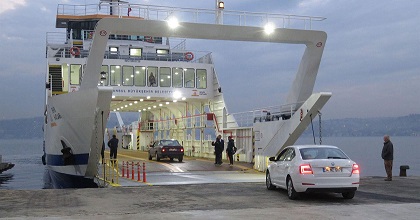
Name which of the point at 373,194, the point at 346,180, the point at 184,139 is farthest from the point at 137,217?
the point at 184,139

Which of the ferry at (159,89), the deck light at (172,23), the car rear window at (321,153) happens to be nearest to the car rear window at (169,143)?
the ferry at (159,89)

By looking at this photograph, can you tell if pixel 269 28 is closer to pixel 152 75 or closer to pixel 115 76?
pixel 152 75

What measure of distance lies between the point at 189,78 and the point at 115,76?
479cm

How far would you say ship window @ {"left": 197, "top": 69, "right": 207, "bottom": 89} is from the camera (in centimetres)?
3150

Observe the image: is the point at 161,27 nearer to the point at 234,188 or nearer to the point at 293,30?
the point at 293,30

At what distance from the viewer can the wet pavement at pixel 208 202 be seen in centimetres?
959

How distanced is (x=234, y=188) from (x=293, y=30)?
28.7ft

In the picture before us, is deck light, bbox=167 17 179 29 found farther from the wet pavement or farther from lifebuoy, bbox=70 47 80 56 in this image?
lifebuoy, bbox=70 47 80 56

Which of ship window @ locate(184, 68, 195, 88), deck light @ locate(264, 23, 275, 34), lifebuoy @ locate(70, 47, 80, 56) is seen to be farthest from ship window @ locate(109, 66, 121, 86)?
deck light @ locate(264, 23, 275, 34)

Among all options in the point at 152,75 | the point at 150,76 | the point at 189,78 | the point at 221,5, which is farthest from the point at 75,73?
the point at 221,5

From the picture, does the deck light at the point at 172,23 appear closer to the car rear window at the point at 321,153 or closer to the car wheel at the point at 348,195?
the car rear window at the point at 321,153

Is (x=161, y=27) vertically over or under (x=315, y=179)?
over

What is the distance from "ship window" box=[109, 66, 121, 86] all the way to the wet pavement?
13.7 m

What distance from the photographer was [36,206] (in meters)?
11.0
